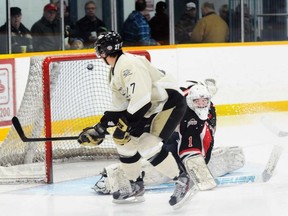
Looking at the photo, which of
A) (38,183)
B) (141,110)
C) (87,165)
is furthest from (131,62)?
(87,165)

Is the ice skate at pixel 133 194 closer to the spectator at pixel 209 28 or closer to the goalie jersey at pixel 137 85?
the goalie jersey at pixel 137 85

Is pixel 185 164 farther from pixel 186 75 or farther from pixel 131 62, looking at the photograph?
pixel 186 75

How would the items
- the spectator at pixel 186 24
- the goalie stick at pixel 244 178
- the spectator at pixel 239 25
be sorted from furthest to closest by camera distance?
the spectator at pixel 239 25 < the spectator at pixel 186 24 < the goalie stick at pixel 244 178

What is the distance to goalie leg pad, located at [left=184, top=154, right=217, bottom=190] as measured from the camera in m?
5.23

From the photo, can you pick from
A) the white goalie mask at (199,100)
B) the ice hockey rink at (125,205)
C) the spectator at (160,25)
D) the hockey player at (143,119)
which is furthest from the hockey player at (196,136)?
the spectator at (160,25)

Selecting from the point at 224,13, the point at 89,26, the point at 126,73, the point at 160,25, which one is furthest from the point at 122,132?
the point at 224,13

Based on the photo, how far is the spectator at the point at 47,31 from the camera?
7.91m

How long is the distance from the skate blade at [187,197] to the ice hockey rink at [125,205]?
0.09 ft

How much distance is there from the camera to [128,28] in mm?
8656

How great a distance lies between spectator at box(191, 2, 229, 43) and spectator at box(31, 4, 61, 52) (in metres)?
1.60

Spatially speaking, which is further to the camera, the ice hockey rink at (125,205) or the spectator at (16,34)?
the spectator at (16,34)

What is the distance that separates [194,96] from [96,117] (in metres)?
1.64

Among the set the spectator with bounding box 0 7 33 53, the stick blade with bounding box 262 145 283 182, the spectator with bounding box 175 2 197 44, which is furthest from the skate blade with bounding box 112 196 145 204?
the spectator with bounding box 175 2 197 44

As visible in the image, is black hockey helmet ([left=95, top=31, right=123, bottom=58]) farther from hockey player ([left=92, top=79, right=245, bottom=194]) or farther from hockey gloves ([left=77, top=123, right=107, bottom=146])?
hockey player ([left=92, top=79, right=245, bottom=194])
